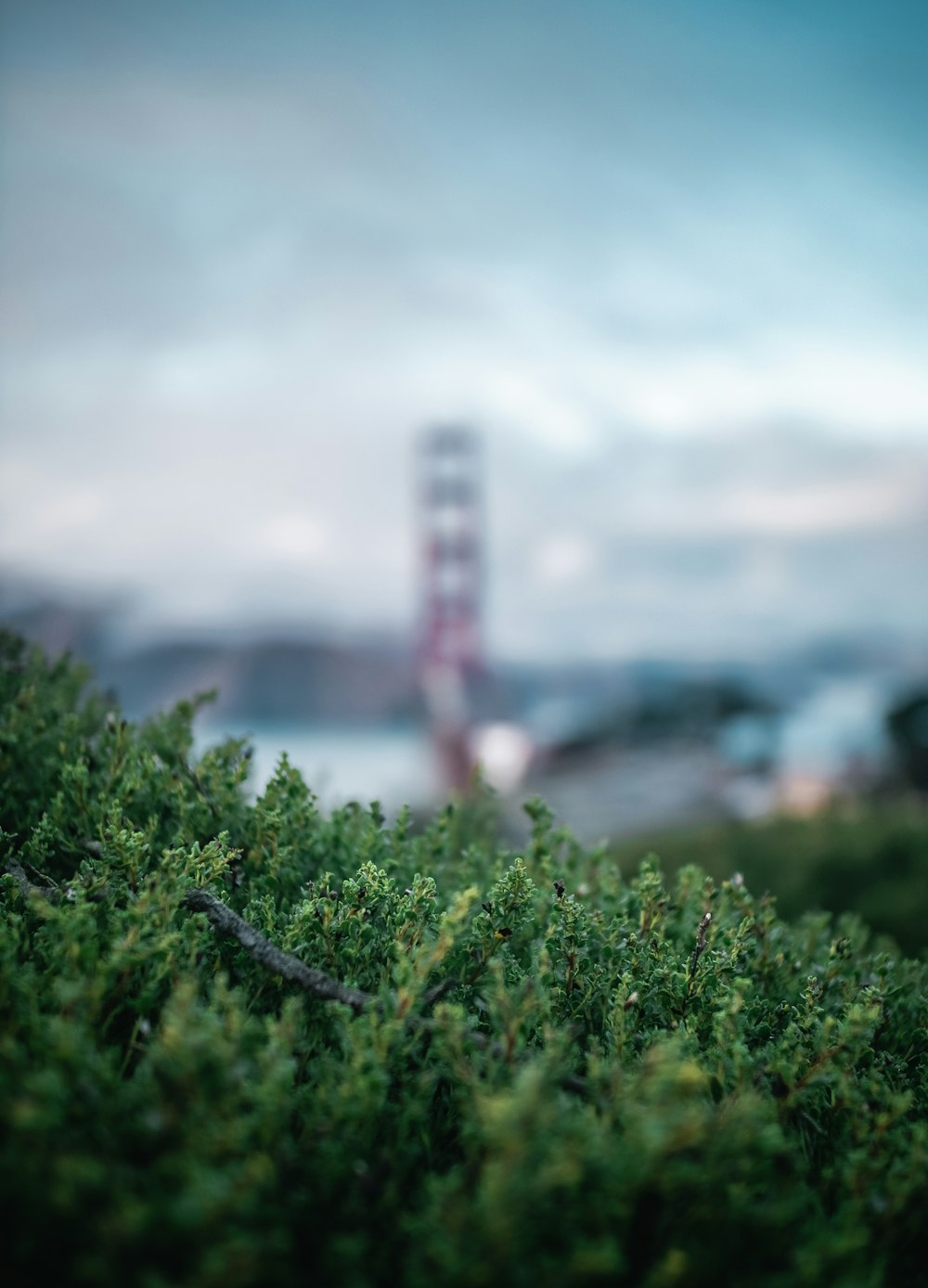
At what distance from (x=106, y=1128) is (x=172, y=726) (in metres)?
1.40

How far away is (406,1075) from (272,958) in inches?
11.8

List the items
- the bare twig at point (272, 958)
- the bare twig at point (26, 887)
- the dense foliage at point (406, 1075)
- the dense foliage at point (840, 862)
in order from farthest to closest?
1. the dense foliage at point (840, 862)
2. the bare twig at point (26, 887)
3. the bare twig at point (272, 958)
4. the dense foliage at point (406, 1075)

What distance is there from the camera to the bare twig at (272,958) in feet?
4.80

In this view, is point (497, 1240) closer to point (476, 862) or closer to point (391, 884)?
point (391, 884)

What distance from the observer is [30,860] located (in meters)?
1.80

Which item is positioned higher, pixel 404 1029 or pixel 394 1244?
pixel 404 1029

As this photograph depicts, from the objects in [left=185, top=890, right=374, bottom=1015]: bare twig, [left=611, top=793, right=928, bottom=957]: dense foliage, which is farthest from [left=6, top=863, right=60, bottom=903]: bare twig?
[left=611, top=793, right=928, bottom=957]: dense foliage

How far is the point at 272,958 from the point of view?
1.51 meters

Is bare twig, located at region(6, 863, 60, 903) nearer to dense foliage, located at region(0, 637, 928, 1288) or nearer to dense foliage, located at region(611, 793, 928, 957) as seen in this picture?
dense foliage, located at region(0, 637, 928, 1288)

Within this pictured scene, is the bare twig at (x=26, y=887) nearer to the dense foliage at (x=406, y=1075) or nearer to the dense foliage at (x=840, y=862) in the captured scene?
the dense foliage at (x=406, y=1075)

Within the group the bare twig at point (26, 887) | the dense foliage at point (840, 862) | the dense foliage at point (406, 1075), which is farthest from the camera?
the dense foliage at point (840, 862)

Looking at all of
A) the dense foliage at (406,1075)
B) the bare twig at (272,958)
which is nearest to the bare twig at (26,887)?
the dense foliage at (406,1075)

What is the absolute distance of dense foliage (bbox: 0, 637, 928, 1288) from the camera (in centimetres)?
102

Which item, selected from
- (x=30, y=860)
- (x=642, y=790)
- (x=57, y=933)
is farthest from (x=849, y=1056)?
(x=642, y=790)
